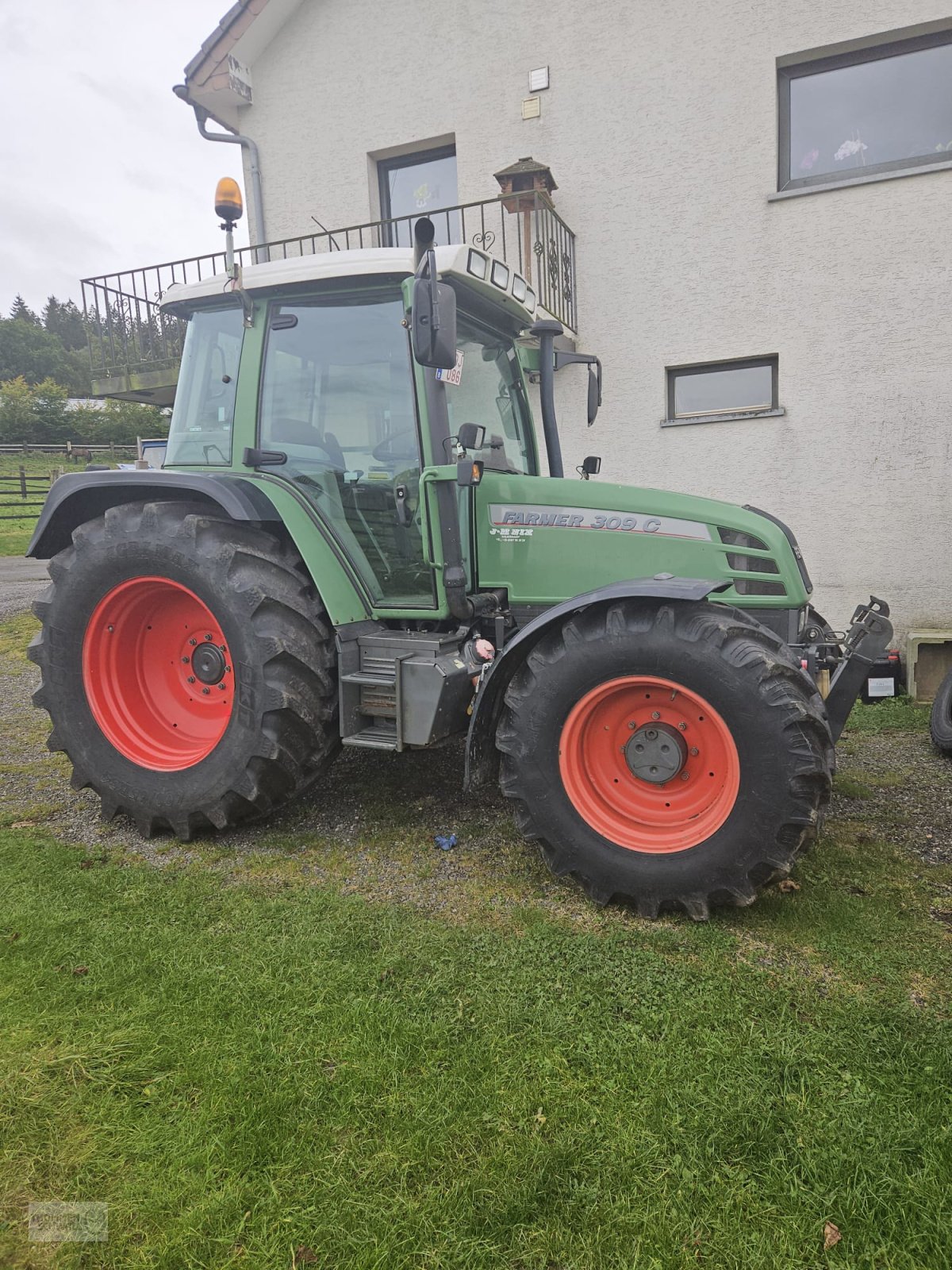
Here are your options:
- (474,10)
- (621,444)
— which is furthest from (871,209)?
(474,10)

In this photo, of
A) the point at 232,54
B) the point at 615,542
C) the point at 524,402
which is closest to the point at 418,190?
the point at 232,54

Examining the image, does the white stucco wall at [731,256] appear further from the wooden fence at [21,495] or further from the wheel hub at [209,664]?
the wooden fence at [21,495]

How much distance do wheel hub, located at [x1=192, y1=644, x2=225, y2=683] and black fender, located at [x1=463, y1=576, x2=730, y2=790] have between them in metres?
1.21

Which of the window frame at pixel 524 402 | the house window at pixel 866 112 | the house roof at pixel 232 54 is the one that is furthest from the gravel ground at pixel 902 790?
the house roof at pixel 232 54

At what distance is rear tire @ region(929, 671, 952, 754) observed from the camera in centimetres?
429

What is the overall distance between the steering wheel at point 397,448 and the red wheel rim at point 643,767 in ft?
4.26

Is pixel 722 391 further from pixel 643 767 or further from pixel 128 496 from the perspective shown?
pixel 128 496

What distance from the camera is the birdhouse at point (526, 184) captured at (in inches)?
241

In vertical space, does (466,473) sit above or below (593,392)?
below

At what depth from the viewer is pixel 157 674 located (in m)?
3.59

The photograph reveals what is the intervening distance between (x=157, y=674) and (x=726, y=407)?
16.7ft

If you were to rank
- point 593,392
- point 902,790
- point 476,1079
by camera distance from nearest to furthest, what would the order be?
1. point 476,1079
2. point 902,790
3. point 593,392

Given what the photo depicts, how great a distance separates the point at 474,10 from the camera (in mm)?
6809

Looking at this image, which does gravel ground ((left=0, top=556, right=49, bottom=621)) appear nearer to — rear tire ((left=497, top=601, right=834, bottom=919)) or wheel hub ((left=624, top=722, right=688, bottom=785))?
rear tire ((left=497, top=601, right=834, bottom=919))
